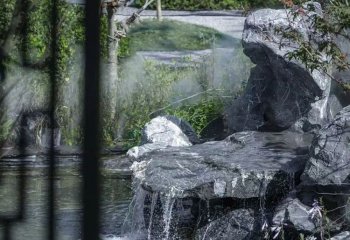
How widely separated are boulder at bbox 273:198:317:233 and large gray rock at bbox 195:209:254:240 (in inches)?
14.5

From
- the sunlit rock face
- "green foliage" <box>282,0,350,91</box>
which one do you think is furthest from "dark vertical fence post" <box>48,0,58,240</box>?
the sunlit rock face

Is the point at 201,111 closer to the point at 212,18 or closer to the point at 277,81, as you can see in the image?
the point at 277,81

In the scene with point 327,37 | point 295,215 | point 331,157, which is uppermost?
point 327,37

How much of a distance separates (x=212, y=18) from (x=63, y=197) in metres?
16.1

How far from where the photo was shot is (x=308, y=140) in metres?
7.34

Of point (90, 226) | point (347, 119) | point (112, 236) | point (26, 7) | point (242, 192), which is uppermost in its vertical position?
point (26, 7)

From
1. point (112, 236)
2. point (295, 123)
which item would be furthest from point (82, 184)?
point (295, 123)

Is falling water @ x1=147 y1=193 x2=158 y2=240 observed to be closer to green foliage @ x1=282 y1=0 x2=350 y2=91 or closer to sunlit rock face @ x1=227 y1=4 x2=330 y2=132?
green foliage @ x1=282 y1=0 x2=350 y2=91

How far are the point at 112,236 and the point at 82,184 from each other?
4551 millimetres

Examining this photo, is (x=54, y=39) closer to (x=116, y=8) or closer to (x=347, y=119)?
(x=347, y=119)

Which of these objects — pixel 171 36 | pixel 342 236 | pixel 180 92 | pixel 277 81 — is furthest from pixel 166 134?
pixel 171 36

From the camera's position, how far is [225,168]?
6426mm

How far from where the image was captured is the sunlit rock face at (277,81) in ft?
24.6

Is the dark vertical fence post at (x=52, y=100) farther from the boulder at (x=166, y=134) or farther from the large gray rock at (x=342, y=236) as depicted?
the boulder at (x=166, y=134)
